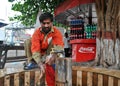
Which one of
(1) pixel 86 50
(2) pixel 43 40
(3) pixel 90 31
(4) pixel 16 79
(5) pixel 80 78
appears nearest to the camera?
(2) pixel 43 40

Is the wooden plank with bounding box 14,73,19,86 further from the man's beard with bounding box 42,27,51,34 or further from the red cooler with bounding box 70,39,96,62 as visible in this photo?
the red cooler with bounding box 70,39,96,62

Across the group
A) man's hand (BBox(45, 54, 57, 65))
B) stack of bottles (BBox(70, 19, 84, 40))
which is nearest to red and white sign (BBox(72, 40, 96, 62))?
stack of bottles (BBox(70, 19, 84, 40))

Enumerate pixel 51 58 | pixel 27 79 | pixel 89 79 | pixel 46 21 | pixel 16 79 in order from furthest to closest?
pixel 89 79, pixel 27 79, pixel 16 79, pixel 46 21, pixel 51 58

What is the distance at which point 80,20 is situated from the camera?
906 cm

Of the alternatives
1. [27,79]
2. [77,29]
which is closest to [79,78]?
[27,79]

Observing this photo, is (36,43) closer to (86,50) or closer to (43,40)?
(43,40)

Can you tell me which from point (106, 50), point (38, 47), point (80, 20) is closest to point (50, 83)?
point (38, 47)

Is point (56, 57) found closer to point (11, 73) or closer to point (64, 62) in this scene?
point (64, 62)

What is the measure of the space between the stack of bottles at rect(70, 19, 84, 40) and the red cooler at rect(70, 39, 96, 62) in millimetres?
305

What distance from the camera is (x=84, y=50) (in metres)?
8.45

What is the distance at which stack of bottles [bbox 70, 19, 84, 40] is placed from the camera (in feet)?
29.1

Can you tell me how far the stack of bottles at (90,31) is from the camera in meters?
8.48

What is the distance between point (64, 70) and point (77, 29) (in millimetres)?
5058

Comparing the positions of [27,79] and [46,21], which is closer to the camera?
[46,21]
